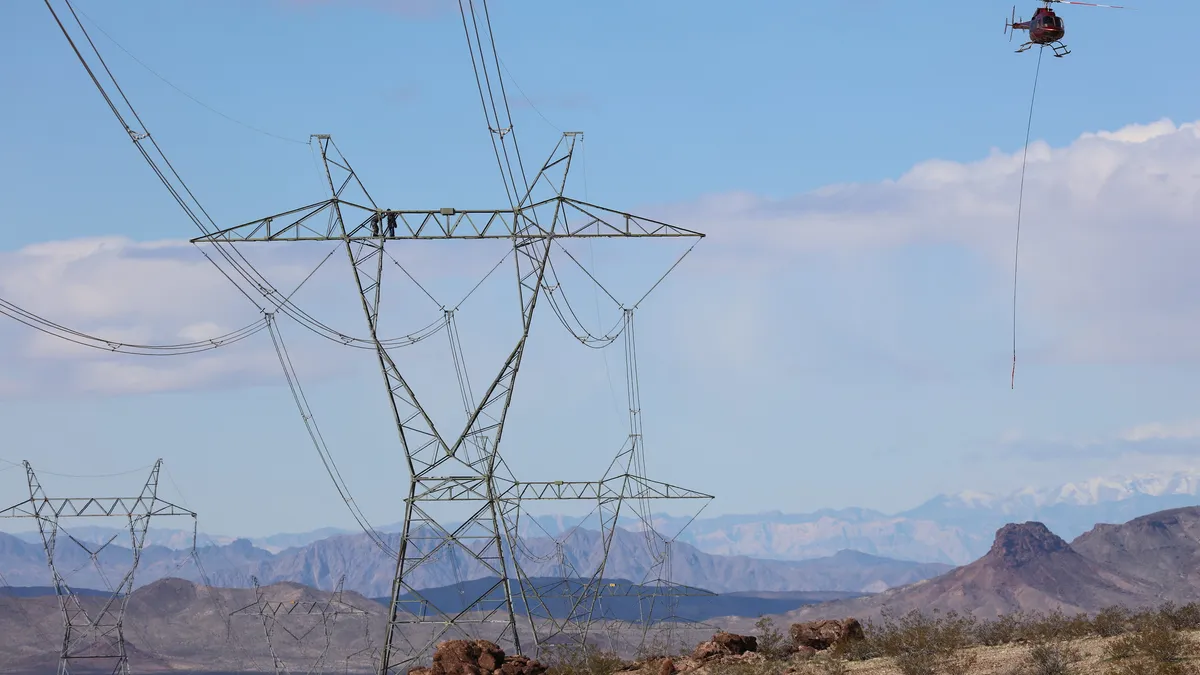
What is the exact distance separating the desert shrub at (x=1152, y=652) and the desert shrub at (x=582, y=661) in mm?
14448

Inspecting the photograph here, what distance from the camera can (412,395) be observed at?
2084 inches

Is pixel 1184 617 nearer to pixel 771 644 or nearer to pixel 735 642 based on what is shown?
pixel 771 644

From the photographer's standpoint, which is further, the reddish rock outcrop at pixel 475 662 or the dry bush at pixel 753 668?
the reddish rock outcrop at pixel 475 662

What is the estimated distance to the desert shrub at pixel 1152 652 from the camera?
36.4 meters

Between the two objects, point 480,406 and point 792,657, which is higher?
point 480,406

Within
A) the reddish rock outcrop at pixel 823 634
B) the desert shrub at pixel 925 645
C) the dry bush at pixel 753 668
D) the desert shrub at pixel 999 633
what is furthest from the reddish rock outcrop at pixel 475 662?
the desert shrub at pixel 999 633

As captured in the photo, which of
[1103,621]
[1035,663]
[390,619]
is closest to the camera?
[1035,663]

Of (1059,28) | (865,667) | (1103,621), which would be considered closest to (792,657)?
(865,667)

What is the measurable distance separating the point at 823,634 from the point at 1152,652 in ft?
41.4

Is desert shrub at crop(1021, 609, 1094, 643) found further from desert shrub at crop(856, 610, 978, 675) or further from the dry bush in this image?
the dry bush

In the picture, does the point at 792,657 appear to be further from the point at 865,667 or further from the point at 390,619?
the point at 390,619

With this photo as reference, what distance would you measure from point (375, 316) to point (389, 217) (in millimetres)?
3314

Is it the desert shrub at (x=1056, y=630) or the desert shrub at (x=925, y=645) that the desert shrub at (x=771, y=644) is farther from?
the desert shrub at (x=1056, y=630)

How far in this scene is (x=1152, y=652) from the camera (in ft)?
125
